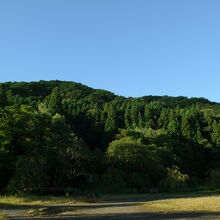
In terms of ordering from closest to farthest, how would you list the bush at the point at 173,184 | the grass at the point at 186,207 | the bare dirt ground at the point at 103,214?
the bare dirt ground at the point at 103,214 → the grass at the point at 186,207 → the bush at the point at 173,184

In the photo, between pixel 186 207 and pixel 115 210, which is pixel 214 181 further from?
pixel 115 210

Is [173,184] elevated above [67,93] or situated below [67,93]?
below

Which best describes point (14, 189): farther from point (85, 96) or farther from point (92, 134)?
point (85, 96)

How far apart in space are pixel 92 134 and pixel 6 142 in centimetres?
4089

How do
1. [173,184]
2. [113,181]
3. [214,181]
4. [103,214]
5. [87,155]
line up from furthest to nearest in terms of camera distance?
[214,181] < [87,155] < [173,184] < [113,181] < [103,214]

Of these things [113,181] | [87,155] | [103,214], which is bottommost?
[113,181]

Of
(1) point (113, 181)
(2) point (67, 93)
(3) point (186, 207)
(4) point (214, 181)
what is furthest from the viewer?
(2) point (67, 93)

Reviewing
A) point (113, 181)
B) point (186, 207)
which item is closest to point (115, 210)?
point (186, 207)

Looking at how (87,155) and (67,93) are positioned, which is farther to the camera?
(67,93)

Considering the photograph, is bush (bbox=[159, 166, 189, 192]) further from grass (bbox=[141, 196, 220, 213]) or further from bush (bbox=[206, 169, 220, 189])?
grass (bbox=[141, 196, 220, 213])

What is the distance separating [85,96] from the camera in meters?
156

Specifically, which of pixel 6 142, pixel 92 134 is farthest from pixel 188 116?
pixel 6 142

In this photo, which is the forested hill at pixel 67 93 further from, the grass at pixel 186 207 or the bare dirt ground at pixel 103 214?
the grass at pixel 186 207

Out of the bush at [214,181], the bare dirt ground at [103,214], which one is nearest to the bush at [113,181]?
the bush at [214,181]
